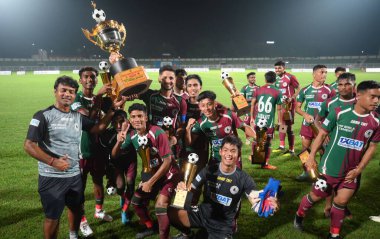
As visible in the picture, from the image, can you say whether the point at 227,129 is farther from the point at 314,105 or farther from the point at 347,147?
the point at 314,105

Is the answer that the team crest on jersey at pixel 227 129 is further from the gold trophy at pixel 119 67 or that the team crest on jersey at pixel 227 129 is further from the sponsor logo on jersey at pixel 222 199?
the gold trophy at pixel 119 67

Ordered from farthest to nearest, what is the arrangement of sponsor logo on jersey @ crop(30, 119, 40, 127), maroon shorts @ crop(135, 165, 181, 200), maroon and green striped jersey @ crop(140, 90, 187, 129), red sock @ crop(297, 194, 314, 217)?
maroon and green striped jersey @ crop(140, 90, 187, 129) → red sock @ crop(297, 194, 314, 217) → maroon shorts @ crop(135, 165, 181, 200) → sponsor logo on jersey @ crop(30, 119, 40, 127)

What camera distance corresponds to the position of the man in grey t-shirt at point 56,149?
123 inches

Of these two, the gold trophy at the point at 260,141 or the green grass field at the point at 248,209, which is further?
the gold trophy at the point at 260,141

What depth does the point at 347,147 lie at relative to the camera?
370 centimetres

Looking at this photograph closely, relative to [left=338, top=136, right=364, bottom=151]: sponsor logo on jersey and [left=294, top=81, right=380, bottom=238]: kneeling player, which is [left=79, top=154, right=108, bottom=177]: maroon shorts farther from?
[left=338, top=136, right=364, bottom=151]: sponsor logo on jersey

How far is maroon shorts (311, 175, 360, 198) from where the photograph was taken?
3.71m

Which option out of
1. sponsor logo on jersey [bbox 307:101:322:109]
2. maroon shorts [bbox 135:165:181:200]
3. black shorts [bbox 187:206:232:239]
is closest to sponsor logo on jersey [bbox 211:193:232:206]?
black shorts [bbox 187:206:232:239]

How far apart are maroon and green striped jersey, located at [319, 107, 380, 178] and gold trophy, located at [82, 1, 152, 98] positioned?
7.76ft

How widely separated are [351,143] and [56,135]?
3.38 metres

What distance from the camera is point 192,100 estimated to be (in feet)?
17.4

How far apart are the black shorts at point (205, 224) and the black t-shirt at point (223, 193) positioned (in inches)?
1.0

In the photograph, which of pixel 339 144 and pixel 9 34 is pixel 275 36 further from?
pixel 339 144

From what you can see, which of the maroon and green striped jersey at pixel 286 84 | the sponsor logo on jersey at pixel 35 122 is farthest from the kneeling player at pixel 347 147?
the maroon and green striped jersey at pixel 286 84
